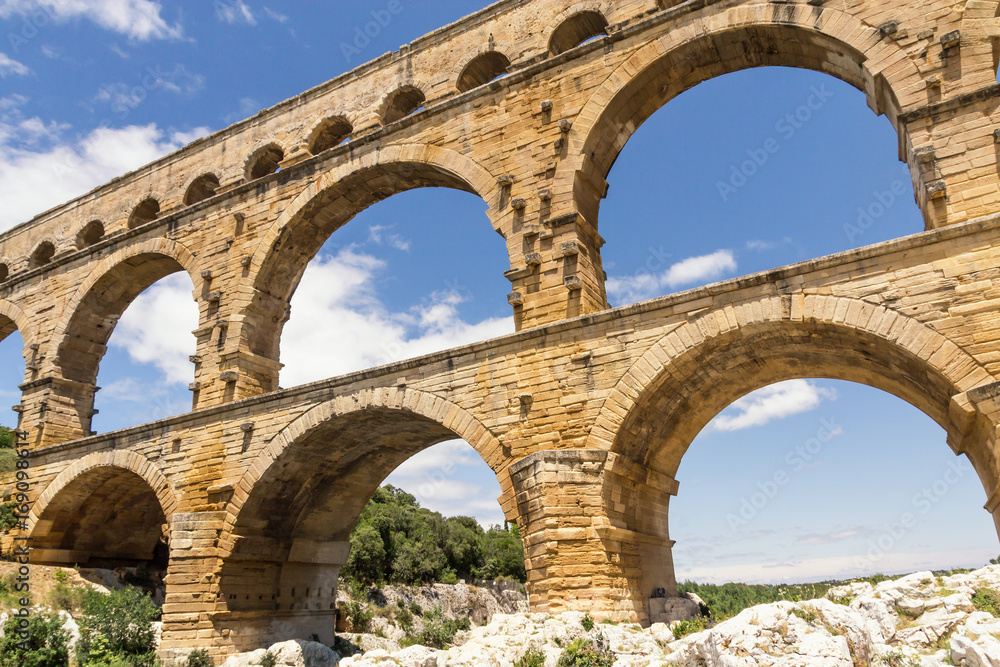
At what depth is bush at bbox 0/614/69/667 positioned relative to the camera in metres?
10.5

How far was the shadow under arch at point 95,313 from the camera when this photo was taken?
16234 mm

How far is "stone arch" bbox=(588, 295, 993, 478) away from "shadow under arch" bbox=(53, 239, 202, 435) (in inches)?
452

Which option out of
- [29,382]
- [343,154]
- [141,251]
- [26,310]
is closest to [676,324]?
[343,154]

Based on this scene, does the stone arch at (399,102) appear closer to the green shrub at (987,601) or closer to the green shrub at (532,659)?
the green shrub at (532,659)

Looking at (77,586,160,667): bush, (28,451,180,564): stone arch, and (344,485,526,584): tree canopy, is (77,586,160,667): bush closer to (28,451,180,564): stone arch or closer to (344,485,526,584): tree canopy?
(28,451,180,564): stone arch

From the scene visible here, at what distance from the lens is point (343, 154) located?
524 inches

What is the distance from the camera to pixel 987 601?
19.1 feet

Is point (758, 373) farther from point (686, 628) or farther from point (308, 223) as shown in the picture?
point (308, 223)

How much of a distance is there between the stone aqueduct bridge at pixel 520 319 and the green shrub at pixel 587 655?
0.79 m

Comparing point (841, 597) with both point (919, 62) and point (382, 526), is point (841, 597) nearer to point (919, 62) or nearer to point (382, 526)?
point (919, 62)

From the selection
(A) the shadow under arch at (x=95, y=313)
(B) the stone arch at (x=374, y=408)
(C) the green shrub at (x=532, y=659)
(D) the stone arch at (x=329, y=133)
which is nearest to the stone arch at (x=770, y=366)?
(B) the stone arch at (x=374, y=408)

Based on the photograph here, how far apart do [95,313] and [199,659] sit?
377 inches

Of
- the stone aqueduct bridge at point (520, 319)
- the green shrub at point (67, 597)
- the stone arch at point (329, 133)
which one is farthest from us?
the stone arch at point (329, 133)

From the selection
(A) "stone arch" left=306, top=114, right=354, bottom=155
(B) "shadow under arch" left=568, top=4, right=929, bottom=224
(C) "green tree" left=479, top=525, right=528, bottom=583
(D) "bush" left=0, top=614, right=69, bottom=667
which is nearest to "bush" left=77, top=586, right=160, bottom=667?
(D) "bush" left=0, top=614, right=69, bottom=667
